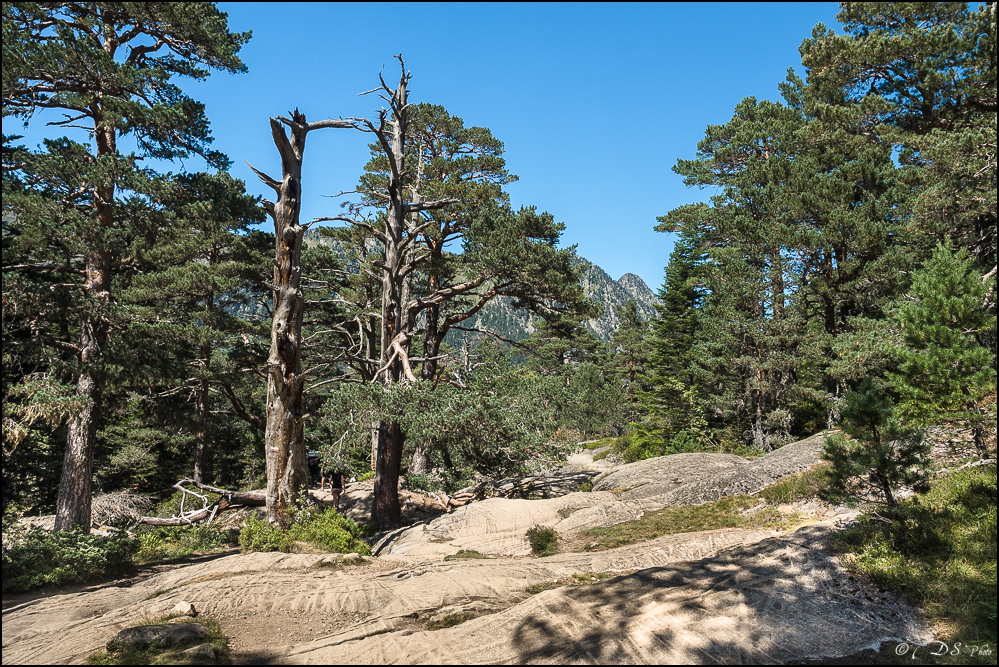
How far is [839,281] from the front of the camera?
18.2m

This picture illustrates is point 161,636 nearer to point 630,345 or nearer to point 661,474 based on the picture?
point 661,474

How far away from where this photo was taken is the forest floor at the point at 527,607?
4.64m

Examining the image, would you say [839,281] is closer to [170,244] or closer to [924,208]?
[924,208]

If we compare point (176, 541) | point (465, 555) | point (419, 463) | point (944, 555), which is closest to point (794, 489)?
point (944, 555)

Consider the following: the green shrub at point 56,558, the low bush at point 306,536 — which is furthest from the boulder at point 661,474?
the green shrub at point 56,558

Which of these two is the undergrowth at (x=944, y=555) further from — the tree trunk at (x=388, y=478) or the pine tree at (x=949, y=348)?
Answer: the tree trunk at (x=388, y=478)

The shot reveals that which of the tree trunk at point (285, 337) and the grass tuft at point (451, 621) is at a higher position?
the tree trunk at point (285, 337)

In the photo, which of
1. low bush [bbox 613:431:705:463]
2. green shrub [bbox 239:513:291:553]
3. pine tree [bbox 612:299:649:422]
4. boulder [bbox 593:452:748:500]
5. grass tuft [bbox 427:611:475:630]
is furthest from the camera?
pine tree [bbox 612:299:649:422]

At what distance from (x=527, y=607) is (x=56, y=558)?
9156mm

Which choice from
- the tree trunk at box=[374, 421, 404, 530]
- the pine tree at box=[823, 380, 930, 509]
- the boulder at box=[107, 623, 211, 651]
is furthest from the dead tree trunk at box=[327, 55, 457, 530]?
the pine tree at box=[823, 380, 930, 509]

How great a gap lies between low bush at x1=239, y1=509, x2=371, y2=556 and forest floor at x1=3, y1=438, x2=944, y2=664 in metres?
0.90

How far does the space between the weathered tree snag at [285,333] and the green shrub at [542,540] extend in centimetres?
508

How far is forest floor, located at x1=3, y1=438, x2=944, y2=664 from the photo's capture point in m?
4.64

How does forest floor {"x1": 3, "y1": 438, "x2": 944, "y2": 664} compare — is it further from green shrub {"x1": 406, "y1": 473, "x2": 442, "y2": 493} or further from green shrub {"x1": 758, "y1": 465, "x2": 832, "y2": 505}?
green shrub {"x1": 406, "y1": 473, "x2": 442, "y2": 493}
